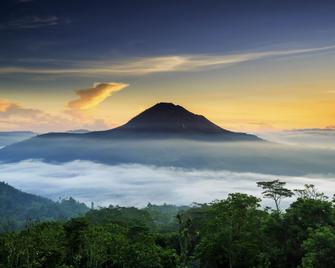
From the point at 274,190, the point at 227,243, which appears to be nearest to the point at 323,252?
the point at 227,243

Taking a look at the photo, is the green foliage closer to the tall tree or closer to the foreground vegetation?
the foreground vegetation

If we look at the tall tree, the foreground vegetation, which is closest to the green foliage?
the foreground vegetation

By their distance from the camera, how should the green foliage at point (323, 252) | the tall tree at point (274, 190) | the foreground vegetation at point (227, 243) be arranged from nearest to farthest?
the green foliage at point (323, 252) < the foreground vegetation at point (227, 243) < the tall tree at point (274, 190)

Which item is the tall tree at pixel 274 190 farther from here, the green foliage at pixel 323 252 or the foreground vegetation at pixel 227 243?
the green foliage at pixel 323 252

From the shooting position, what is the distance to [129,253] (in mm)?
47812

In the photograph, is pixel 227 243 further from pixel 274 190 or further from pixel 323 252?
pixel 274 190

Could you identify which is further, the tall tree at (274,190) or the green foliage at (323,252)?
the tall tree at (274,190)

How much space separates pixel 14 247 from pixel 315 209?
30550mm

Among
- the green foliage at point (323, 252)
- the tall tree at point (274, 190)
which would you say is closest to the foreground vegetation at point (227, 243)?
the green foliage at point (323, 252)

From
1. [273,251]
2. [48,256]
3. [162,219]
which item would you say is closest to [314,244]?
[273,251]

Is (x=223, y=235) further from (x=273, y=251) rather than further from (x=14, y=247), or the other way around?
(x=14, y=247)

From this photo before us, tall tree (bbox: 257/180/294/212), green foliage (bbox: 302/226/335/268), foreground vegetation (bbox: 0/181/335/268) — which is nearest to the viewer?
green foliage (bbox: 302/226/335/268)

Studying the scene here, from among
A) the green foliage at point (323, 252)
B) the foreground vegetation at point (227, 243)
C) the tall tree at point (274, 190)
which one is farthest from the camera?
the tall tree at point (274, 190)

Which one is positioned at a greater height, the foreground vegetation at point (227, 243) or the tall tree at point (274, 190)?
the tall tree at point (274, 190)
